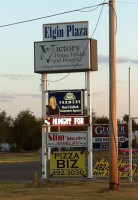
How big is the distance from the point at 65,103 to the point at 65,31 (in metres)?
3.48

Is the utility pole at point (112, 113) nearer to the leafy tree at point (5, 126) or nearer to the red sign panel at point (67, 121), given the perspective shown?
the red sign panel at point (67, 121)

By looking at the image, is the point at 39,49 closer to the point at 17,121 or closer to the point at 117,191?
the point at 117,191

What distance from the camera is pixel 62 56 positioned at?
27.5 metres

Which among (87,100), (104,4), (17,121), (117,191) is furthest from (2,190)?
(17,121)

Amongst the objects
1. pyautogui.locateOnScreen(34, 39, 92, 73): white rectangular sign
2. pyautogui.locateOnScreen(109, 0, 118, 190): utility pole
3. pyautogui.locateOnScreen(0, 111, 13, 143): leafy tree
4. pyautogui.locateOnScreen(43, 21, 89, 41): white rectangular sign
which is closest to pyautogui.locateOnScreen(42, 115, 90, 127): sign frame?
pyautogui.locateOnScreen(34, 39, 92, 73): white rectangular sign

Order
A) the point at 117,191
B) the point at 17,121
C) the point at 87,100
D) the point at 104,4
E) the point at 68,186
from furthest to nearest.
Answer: the point at 17,121 → the point at 87,100 → the point at 68,186 → the point at 104,4 → the point at 117,191

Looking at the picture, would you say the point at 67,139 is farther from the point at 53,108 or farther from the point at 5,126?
the point at 5,126

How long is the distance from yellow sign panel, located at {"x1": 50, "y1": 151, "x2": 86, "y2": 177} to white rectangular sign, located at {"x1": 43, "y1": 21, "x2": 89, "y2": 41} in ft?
18.1

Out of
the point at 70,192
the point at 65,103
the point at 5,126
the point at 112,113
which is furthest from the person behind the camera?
the point at 5,126

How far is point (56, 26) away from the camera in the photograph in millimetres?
27641

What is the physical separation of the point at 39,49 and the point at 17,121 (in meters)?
63.3

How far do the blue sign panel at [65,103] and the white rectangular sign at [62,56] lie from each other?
1.12 m

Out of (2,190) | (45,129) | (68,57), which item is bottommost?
(2,190)

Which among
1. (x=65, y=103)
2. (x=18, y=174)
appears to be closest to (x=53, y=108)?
(x=65, y=103)
